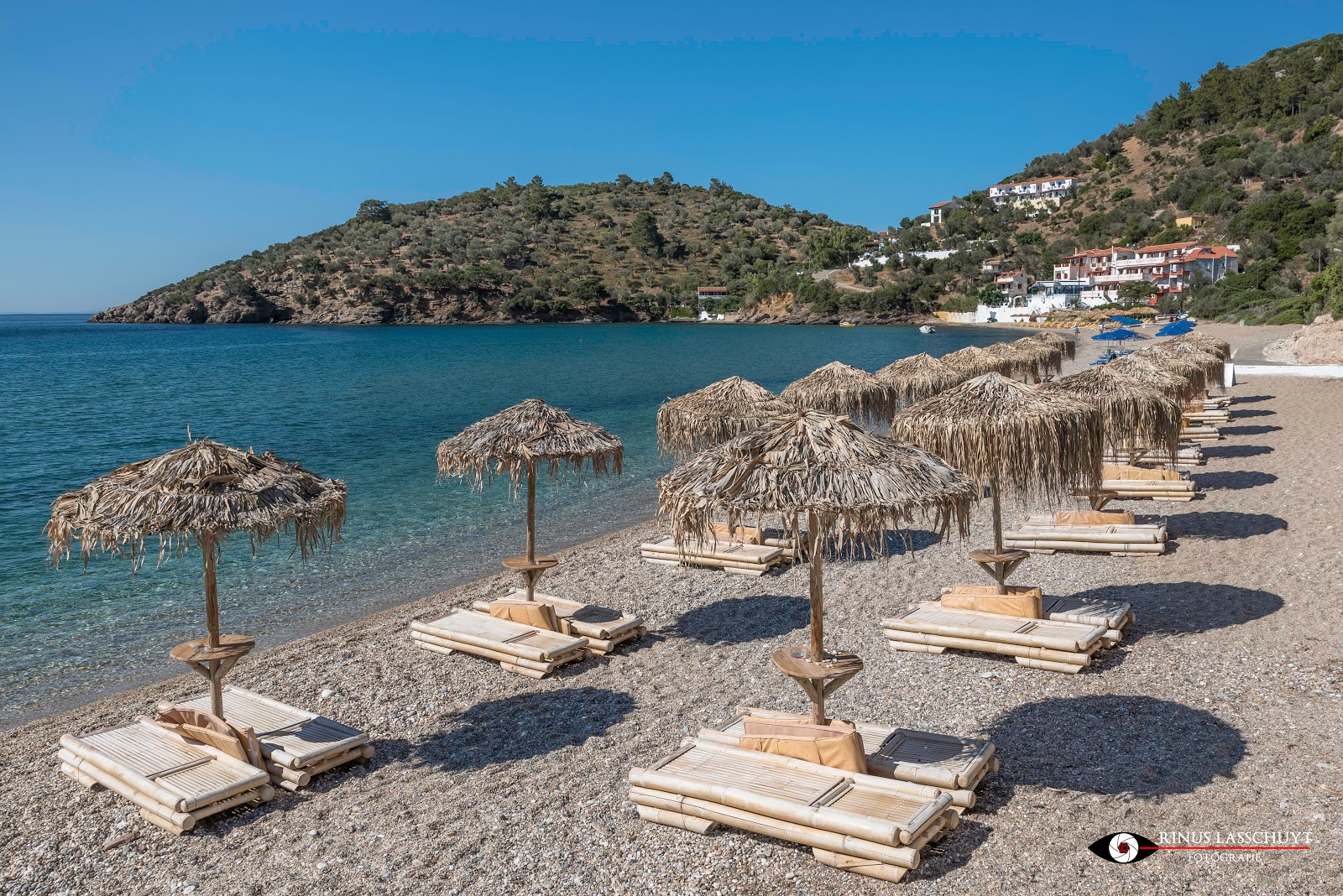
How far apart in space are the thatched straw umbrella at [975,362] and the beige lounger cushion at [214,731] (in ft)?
45.5

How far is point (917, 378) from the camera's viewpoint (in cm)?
1590

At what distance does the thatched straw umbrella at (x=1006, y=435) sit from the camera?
832 cm

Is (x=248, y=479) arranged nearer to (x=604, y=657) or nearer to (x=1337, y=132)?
(x=604, y=657)

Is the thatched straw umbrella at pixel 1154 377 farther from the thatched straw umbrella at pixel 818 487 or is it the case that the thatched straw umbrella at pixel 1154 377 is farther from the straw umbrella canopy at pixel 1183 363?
the thatched straw umbrella at pixel 818 487

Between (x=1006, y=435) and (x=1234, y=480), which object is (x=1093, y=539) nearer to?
(x=1006, y=435)

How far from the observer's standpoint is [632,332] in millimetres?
94625

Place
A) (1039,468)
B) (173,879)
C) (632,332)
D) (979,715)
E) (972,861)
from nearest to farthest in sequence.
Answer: (972,861) → (173,879) → (979,715) → (1039,468) → (632,332)

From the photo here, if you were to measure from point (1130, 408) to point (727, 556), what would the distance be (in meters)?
5.46

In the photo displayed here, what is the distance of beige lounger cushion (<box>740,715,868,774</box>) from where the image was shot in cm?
543

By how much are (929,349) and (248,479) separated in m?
60.2

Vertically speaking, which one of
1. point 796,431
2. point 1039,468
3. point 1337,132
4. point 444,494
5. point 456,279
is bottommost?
point 444,494

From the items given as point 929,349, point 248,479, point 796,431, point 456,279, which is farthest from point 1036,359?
point 456,279

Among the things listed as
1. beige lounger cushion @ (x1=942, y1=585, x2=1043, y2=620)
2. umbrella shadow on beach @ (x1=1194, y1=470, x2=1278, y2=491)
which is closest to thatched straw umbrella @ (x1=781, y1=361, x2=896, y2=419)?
umbrella shadow on beach @ (x1=1194, y1=470, x2=1278, y2=491)

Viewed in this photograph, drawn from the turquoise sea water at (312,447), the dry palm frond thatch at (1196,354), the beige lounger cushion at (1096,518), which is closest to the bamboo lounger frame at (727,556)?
the turquoise sea water at (312,447)
